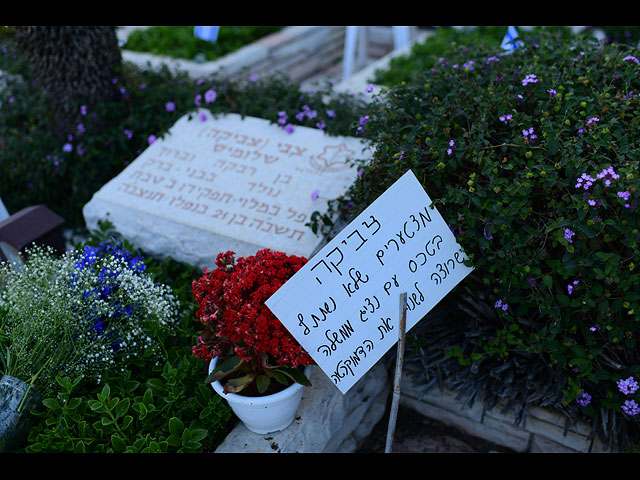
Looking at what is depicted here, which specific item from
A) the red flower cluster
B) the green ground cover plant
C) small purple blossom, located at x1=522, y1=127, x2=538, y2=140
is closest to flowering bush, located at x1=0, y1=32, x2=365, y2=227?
small purple blossom, located at x1=522, y1=127, x2=538, y2=140

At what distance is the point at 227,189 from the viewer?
2926 mm

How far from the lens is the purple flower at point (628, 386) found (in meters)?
1.90

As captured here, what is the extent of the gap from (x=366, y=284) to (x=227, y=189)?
1471 mm

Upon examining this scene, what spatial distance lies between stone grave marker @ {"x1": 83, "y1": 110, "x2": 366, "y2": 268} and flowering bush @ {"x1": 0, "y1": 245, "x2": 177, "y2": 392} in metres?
0.45

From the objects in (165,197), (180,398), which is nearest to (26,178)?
(165,197)

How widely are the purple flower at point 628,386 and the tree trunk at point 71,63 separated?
11.8ft

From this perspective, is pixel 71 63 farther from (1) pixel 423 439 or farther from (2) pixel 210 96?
(1) pixel 423 439

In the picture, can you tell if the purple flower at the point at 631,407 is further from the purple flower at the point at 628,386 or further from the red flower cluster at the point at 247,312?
the red flower cluster at the point at 247,312

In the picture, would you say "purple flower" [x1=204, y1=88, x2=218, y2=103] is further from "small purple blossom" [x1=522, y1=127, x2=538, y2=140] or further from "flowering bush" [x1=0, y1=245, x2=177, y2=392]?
"small purple blossom" [x1=522, y1=127, x2=538, y2=140]

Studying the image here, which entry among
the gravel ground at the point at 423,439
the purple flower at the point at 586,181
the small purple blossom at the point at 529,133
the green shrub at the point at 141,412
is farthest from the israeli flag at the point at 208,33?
the purple flower at the point at 586,181

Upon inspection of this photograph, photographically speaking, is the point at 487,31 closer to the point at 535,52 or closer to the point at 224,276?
the point at 535,52

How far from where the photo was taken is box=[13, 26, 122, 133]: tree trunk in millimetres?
3426
